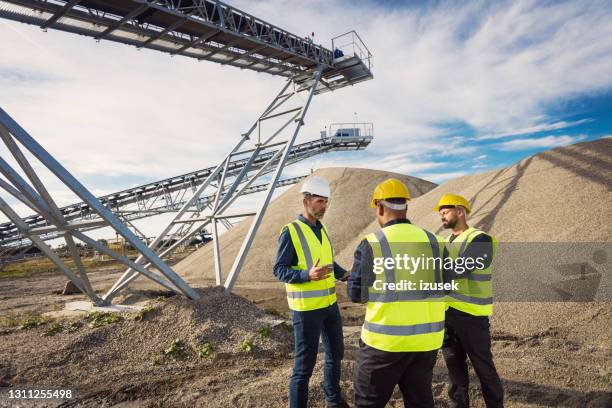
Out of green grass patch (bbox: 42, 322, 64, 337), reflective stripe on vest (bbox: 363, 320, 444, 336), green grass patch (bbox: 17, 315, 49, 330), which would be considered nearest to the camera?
reflective stripe on vest (bbox: 363, 320, 444, 336)

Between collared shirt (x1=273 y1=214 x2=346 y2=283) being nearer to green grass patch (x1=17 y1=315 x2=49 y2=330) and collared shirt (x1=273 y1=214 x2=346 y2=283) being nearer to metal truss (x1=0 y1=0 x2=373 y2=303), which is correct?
metal truss (x1=0 y1=0 x2=373 y2=303)

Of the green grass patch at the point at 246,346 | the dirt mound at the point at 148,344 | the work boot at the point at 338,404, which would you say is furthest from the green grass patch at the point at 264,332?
the work boot at the point at 338,404

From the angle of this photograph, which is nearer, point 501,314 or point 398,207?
point 398,207

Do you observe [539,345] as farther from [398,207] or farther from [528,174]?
[528,174]

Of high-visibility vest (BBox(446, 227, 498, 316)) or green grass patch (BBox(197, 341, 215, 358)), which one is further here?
green grass patch (BBox(197, 341, 215, 358))

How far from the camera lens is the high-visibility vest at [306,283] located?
10.6 feet

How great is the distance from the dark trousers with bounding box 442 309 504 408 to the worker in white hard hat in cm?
102

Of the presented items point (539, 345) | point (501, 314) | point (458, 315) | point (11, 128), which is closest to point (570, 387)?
point (539, 345)

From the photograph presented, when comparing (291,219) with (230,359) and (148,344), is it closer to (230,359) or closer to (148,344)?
(148,344)

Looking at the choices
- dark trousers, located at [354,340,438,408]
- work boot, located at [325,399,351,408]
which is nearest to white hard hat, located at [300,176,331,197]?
dark trousers, located at [354,340,438,408]

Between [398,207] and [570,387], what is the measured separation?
3.30 metres

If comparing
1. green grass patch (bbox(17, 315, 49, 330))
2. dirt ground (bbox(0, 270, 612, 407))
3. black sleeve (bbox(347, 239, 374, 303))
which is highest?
black sleeve (bbox(347, 239, 374, 303))

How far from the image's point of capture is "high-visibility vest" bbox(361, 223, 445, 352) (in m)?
2.19

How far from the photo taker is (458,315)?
10.4 ft
